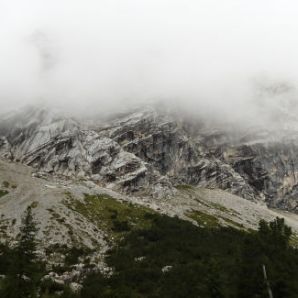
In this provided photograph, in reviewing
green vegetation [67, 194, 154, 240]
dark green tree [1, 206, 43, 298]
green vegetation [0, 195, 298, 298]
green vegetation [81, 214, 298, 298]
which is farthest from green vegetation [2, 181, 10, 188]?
dark green tree [1, 206, 43, 298]

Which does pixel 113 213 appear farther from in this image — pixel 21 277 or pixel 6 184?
pixel 21 277

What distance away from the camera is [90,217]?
504 feet

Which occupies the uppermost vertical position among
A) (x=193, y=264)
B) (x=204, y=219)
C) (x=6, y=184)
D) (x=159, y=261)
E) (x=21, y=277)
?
(x=21, y=277)

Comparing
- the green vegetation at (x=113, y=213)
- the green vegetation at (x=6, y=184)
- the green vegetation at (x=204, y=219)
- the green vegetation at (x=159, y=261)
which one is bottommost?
the green vegetation at (x=204, y=219)

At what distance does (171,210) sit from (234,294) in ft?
412

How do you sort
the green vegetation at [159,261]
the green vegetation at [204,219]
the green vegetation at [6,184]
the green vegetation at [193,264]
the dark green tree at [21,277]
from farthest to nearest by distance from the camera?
the green vegetation at [6,184], the green vegetation at [204,219], the green vegetation at [193,264], the green vegetation at [159,261], the dark green tree at [21,277]

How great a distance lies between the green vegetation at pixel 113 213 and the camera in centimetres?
14811

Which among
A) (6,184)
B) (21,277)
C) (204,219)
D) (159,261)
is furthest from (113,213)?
(21,277)

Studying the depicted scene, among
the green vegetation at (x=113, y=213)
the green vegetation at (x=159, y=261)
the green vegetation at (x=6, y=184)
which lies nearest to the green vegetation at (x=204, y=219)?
the green vegetation at (x=159, y=261)

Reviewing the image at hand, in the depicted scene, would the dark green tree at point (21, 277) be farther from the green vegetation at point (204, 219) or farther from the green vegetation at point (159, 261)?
the green vegetation at point (204, 219)

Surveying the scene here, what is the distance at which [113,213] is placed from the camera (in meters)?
163

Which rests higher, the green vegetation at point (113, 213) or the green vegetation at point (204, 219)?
the green vegetation at point (113, 213)

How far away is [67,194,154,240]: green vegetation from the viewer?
14811 cm

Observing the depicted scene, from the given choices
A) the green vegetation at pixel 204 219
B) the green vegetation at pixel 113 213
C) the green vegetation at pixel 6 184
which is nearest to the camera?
the green vegetation at pixel 113 213
